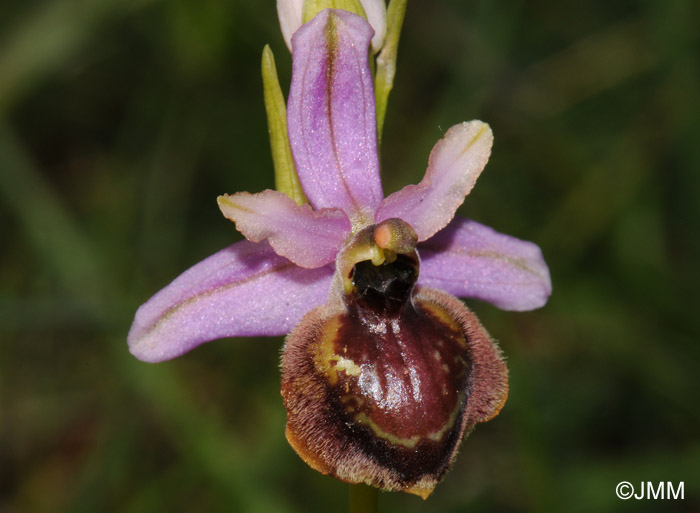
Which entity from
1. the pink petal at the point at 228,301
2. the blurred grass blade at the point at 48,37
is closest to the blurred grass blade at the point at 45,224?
the blurred grass blade at the point at 48,37

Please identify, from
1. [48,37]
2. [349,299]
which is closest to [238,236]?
[48,37]

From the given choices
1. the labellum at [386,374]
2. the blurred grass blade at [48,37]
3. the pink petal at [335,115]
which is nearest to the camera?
the labellum at [386,374]

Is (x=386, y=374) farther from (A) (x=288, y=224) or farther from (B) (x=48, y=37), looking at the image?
(B) (x=48, y=37)

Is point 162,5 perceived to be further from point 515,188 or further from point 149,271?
point 515,188

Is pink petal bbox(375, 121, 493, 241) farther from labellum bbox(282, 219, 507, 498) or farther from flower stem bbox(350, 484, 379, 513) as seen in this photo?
flower stem bbox(350, 484, 379, 513)

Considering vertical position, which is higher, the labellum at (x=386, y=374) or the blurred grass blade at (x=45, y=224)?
the labellum at (x=386, y=374)

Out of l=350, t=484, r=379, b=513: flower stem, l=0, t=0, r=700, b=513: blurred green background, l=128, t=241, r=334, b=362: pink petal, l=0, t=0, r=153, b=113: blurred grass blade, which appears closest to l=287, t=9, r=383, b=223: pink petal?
l=128, t=241, r=334, b=362: pink petal

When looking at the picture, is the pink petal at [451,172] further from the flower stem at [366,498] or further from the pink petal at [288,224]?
the flower stem at [366,498]
